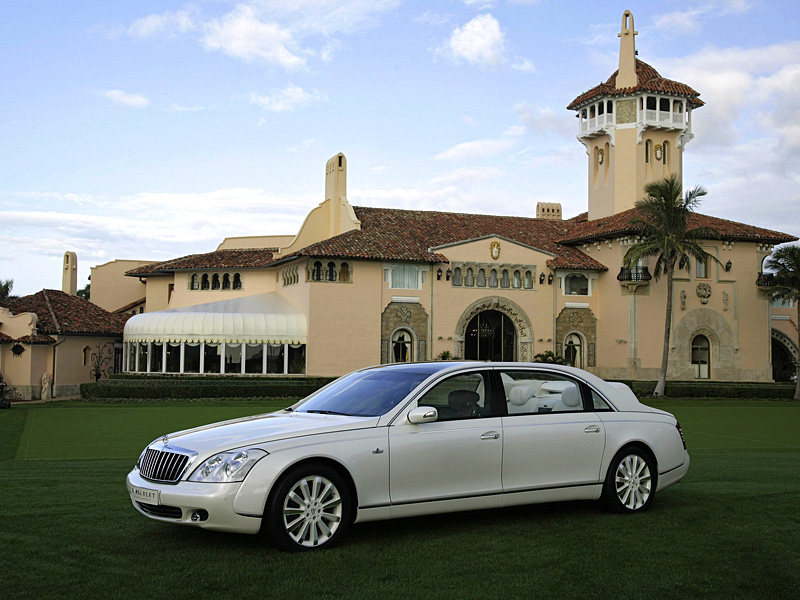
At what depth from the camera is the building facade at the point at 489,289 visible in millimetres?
40375

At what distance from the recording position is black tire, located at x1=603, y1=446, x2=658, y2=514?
8.23 meters

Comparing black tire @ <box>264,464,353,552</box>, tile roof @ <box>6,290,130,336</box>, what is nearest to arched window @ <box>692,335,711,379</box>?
tile roof @ <box>6,290,130,336</box>

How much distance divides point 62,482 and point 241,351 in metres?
30.3

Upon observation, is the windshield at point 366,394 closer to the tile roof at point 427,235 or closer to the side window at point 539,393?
the side window at point 539,393

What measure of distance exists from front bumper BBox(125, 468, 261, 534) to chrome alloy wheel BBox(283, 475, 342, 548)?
0.27 meters

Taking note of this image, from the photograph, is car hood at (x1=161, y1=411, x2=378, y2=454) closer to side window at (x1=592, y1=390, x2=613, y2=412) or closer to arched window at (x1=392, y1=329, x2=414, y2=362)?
side window at (x1=592, y1=390, x2=613, y2=412)

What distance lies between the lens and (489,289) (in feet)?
142

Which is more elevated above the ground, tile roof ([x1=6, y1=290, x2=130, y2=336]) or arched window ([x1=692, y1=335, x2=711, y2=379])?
tile roof ([x1=6, y1=290, x2=130, y2=336])

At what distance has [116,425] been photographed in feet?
71.3

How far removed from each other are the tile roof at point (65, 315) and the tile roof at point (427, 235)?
37.8ft

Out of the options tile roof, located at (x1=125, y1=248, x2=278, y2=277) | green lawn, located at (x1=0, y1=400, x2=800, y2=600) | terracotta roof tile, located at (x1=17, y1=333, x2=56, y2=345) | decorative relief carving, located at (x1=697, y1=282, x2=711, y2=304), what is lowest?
green lawn, located at (x1=0, y1=400, x2=800, y2=600)

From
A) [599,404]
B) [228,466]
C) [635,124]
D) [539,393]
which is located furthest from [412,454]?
[635,124]

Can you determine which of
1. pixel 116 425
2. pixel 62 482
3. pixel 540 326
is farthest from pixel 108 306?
pixel 62 482

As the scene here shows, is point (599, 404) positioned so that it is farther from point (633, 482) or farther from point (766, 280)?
point (766, 280)
